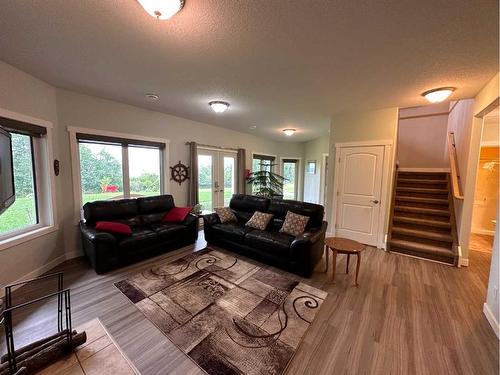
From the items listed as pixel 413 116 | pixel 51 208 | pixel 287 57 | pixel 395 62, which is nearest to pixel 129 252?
pixel 51 208

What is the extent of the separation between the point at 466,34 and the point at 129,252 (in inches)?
174

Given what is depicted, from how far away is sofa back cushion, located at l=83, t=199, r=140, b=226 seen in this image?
126 inches

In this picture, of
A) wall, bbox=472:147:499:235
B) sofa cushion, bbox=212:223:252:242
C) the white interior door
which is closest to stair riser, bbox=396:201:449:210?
the white interior door

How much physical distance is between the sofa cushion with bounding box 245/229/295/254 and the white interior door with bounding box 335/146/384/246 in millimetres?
1789

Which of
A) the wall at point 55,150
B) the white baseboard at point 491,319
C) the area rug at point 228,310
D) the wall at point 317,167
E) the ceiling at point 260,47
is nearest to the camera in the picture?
the ceiling at point 260,47

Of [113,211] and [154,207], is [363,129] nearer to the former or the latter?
[154,207]

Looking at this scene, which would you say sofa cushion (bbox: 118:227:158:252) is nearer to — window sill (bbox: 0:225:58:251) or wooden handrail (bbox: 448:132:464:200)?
window sill (bbox: 0:225:58:251)

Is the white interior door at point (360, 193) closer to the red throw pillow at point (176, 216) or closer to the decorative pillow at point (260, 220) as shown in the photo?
the decorative pillow at point (260, 220)

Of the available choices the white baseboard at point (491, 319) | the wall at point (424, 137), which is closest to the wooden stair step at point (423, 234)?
the white baseboard at point (491, 319)

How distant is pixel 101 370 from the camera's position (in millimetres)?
1495

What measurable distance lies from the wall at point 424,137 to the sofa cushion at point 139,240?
667 centimetres

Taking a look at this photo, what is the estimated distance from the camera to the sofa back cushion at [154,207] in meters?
3.76

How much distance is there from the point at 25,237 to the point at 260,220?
3.21 meters

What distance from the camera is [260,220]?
368cm
